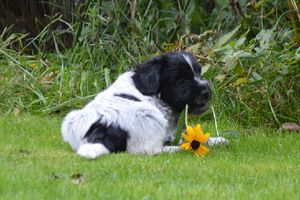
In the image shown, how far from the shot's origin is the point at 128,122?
295 inches

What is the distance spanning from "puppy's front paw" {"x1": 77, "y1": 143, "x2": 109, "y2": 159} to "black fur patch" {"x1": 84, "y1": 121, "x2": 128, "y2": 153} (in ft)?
0.22

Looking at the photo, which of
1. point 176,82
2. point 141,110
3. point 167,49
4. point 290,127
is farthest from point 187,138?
point 167,49

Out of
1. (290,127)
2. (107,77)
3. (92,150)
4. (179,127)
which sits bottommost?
(107,77)

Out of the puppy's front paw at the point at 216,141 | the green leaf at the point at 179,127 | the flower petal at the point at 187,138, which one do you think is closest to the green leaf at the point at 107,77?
the puppy's front paw at the point at 216,141

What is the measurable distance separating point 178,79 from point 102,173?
1864mm

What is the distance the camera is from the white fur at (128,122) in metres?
7.46

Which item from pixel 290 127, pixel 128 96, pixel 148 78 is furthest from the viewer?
pixel 290 127

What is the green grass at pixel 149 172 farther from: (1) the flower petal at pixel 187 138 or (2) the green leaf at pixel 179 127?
(2) the green leaf at pixel 179 127

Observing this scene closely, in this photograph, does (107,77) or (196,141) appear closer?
(196,141)

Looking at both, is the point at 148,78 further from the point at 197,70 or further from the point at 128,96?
the point at 197,70

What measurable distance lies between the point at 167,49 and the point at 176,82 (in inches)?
105

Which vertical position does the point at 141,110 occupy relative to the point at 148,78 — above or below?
below

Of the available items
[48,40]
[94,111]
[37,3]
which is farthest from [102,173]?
[37,3]

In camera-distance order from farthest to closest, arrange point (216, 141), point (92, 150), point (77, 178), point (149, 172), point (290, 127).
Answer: point (290, 127)
point (216, 141)
point (92, 150)
point (149, 172)
point (77, 178)
